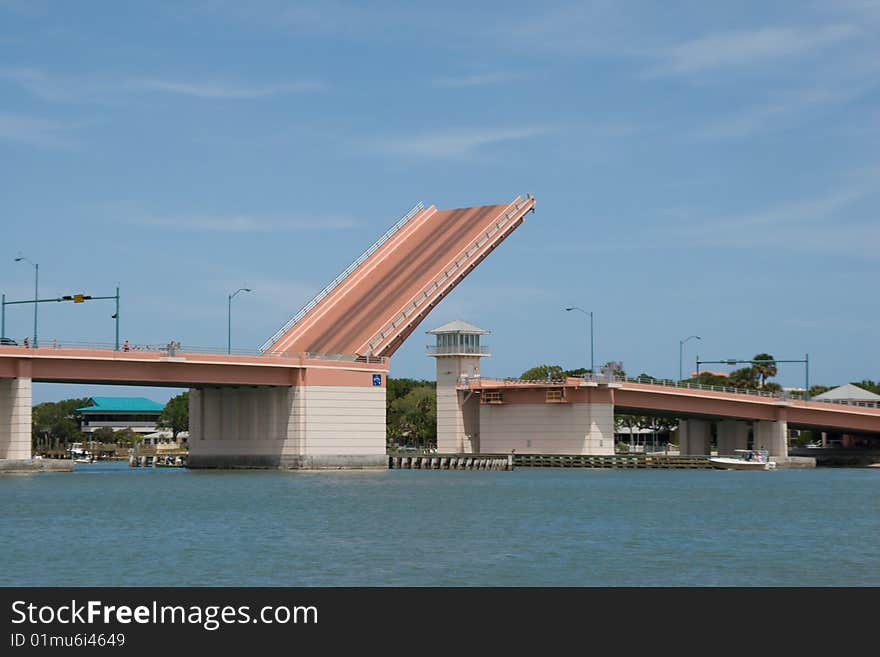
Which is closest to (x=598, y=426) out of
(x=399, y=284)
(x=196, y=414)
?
(x=399, y=284)

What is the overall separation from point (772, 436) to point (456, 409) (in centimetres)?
2115

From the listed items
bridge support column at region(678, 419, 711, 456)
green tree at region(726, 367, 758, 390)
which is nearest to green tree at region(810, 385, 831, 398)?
green tree at region(726, 367, 758, 390)

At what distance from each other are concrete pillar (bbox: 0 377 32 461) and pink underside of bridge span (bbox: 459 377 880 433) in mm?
35756

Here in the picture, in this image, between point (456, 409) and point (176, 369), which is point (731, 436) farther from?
point (176, 369)

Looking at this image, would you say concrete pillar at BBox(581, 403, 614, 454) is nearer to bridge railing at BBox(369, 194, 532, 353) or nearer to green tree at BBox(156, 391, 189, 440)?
bridge railing at BBox(369, 194, 532, 353)

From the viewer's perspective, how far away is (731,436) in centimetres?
10494

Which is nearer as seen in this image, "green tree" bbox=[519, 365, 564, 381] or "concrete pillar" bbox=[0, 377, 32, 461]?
"concrete pillar" bbox=[0, 377, 32, 461]

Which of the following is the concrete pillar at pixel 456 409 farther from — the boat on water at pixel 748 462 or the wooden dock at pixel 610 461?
the boat on water at pixel 748 462

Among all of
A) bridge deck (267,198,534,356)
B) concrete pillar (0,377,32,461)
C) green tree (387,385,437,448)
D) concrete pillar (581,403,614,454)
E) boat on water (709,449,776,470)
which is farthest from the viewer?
green tree (387,385,437,448)

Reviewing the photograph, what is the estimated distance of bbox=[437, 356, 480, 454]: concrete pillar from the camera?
99500 mm
